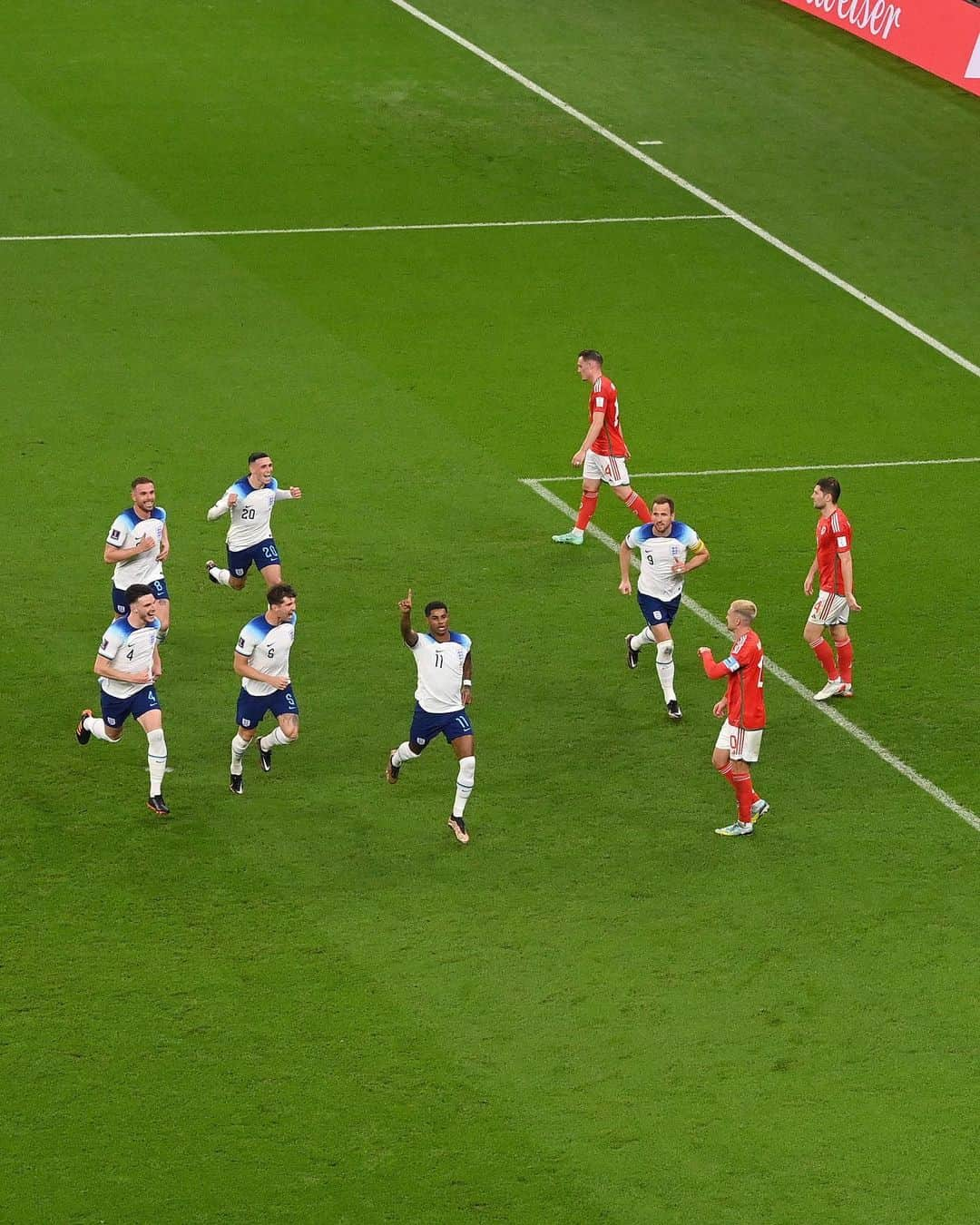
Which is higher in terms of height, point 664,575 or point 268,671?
point 664,575

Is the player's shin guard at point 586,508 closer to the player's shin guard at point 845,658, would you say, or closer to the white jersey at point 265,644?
the player's shin guard at point 845,658

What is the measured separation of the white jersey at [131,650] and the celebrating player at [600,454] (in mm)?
6524

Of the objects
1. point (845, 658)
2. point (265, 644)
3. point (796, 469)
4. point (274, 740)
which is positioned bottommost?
point (274, 740)

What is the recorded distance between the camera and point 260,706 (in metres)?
16.6

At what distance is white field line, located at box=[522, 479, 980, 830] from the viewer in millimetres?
17234

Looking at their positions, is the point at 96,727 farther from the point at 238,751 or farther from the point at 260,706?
the point at 260,706

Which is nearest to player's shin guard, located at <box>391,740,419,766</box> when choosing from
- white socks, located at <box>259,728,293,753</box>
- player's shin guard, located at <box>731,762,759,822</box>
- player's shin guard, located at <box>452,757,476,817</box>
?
player's shin guard, located at <box>452,757,476,817</box>

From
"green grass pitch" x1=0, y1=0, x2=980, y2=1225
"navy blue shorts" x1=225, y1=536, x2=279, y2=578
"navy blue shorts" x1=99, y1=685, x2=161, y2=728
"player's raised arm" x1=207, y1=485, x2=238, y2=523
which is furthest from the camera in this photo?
"navy blue shorts" x1=225, y1=536, x2=279, y2=578

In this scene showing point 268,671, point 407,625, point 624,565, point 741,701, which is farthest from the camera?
point 624,565

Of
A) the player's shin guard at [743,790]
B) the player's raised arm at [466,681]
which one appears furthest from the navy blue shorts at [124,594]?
the player's shin guard at [743,790]

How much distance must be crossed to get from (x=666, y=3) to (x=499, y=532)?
901 inches

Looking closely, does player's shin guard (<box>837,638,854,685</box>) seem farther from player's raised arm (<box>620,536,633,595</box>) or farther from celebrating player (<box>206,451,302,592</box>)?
celebrating player (<box>206,451,302,592</box>)

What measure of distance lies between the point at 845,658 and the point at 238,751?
592cm

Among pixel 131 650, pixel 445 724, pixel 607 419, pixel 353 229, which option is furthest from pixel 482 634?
pixel 353 229
